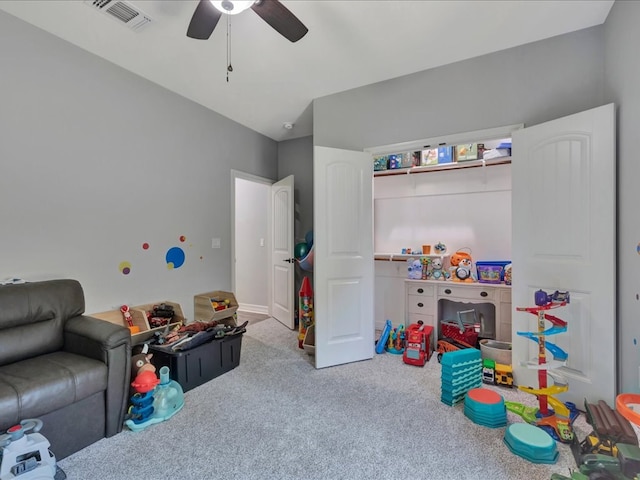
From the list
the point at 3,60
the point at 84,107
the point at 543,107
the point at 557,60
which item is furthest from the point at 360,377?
the point at 3,60

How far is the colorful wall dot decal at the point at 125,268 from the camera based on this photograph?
2785mm

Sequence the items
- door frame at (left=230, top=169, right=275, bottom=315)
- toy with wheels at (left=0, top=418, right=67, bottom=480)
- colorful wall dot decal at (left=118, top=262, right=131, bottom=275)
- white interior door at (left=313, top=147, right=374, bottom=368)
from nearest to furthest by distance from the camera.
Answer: toy with wheels at (left=0, top=418, right=67, bottom=480), colorful wall dot decal at (left=118, top=262, right=131, bottom=275), white interior door at (left=313, top=147, right=374, bottom=368), door frame at (left=230, top=169, right=275, bottom=315)

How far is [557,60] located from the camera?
2.37 m

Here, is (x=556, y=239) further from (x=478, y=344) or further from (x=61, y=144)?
(x=61, y=144)

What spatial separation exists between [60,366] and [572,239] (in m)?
3.37

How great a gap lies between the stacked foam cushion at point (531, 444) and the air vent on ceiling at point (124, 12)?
3.54 m

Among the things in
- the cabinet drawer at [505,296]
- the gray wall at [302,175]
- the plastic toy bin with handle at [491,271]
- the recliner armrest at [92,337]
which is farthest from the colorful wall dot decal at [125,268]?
the cabinet drawer at [505,296]

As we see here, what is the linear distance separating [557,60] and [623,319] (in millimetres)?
1937

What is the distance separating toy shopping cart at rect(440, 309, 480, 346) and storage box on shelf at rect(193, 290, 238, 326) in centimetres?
236

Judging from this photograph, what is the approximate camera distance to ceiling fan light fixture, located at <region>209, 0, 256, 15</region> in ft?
5.27

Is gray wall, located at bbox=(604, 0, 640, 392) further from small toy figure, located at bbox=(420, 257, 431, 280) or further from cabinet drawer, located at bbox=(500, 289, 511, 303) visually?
small toy figure, located at bbox=(420, 257, 431, 280)

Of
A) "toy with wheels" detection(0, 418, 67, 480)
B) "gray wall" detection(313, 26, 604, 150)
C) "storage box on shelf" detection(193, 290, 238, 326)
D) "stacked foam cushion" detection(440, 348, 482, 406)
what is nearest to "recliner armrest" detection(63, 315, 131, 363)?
"toy with wheels" detection(0, 418, 67, 480)

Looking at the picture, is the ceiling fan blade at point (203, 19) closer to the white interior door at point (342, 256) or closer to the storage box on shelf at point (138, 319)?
A: the white interior door at point (342, 256)

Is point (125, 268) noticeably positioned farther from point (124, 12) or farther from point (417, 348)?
point (417, 348)
